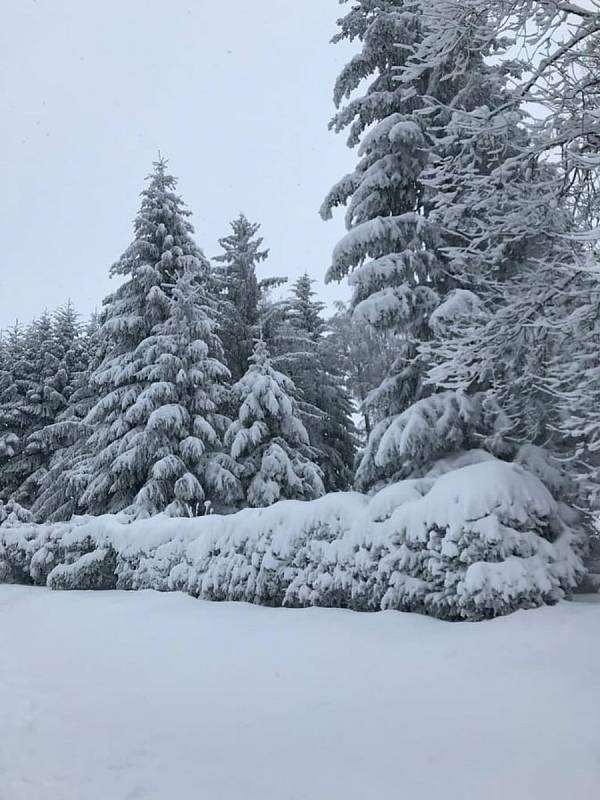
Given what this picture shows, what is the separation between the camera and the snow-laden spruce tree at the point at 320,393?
23.6 m

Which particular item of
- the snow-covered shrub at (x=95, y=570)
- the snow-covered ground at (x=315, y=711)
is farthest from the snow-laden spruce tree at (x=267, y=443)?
the snow-covered ground at (x=315, y=711)

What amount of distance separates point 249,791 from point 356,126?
11.7 metres

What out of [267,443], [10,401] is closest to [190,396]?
[267,443]

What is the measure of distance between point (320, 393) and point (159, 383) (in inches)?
360

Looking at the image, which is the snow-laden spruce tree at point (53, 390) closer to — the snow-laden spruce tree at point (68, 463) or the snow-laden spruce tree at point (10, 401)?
the snow-laden spruce tree at point (68, 463)

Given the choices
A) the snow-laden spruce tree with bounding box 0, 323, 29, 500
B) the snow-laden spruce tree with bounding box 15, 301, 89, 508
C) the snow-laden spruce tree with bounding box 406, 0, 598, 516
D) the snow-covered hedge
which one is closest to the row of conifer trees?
the snow-laden spruce tree with bounding box 15, 301, 89, 508

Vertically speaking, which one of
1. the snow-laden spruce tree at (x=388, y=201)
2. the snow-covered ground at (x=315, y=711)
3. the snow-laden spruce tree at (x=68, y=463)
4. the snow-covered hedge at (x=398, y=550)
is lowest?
the snow-covered ground at (x=315, y=711)

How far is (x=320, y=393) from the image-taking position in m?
25.2

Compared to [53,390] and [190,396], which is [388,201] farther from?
[53,390]

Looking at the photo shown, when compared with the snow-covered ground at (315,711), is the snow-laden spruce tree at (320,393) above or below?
above

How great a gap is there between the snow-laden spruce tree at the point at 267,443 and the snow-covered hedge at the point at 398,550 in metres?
6.85

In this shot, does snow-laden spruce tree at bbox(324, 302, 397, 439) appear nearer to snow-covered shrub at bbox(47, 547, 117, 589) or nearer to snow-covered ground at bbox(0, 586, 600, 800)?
snow-covered shrub at bbox(47, 547, 117, 589)

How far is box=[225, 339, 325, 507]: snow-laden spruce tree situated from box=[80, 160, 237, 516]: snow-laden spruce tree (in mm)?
803

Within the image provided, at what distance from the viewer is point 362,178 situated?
1147 cm
